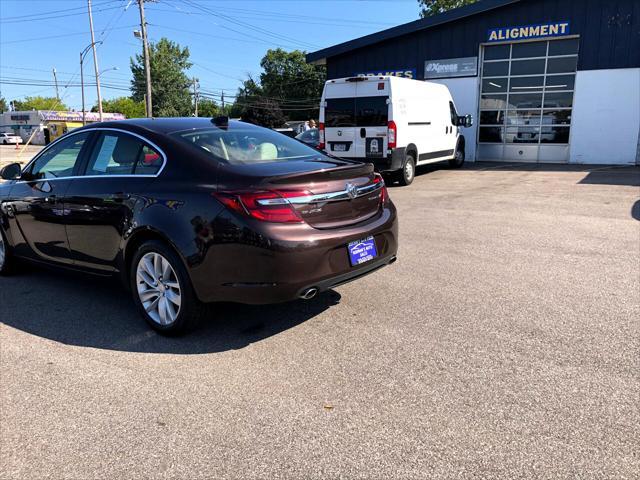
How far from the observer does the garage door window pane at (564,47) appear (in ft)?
58.1

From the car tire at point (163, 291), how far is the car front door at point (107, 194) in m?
0.29

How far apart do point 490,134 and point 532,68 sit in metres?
2.70

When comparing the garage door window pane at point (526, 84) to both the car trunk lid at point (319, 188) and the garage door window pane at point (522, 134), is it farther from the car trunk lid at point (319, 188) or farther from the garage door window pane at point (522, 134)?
the car trunk lid at point (319, 188)

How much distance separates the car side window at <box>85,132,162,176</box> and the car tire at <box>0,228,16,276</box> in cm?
182

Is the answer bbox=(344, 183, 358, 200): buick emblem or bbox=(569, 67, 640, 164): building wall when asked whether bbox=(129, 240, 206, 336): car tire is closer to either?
bbox=(344, 183, 358, 200): buick emblem

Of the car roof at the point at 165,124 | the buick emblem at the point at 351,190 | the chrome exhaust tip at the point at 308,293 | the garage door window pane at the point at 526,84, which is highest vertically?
the garage door window pane at the point at 526,84

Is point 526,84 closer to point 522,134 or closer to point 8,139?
point 522,134

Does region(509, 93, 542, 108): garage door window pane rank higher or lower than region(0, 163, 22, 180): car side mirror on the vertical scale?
higher

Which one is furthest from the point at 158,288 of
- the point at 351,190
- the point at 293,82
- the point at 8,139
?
the point at 293,82

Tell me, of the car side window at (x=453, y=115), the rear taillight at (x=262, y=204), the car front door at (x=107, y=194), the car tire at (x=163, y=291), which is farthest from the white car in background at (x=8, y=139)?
the rear taillight at (x=262, y=204)

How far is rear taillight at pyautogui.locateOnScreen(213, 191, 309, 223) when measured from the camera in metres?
3.42

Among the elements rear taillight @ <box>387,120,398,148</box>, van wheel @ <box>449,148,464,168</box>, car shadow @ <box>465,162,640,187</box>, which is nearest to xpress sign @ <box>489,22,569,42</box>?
car shadow @ <box>465,162,640,187</box>

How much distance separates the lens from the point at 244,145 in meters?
4.20

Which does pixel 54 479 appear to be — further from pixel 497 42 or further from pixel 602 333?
pixel 497 42
